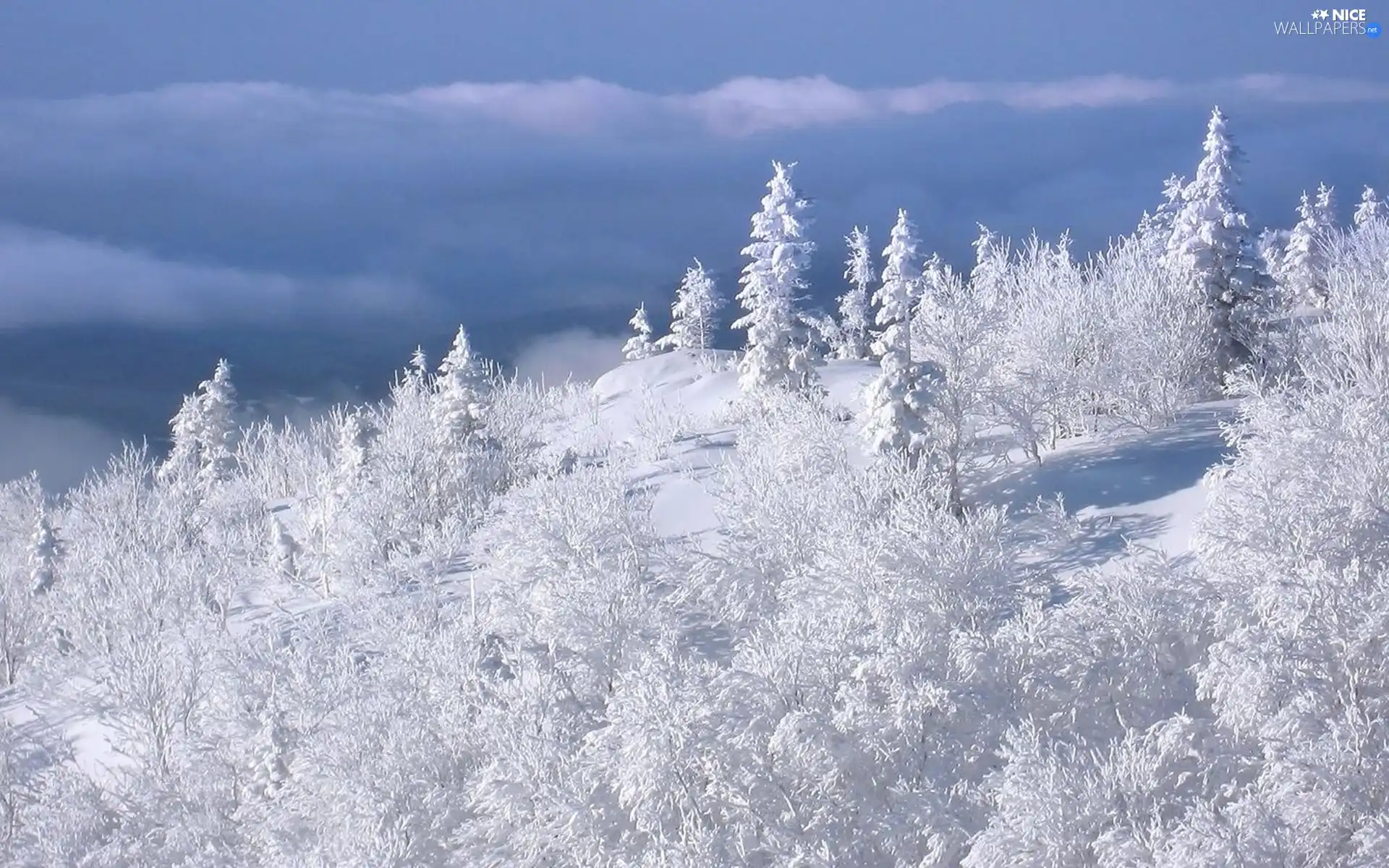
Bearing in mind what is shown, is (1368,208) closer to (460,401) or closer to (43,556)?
(460,401)

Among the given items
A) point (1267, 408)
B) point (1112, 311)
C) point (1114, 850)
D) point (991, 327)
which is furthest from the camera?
point (1112, 311)

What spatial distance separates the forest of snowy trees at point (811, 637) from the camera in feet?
62.3

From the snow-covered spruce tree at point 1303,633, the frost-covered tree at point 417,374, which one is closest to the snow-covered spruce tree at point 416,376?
the frost-covered tree at point 417,374

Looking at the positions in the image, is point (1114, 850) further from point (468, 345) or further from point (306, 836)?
point (468, 345)

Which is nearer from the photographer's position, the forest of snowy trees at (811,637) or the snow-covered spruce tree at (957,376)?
the forest of snowy trees at (811,637)

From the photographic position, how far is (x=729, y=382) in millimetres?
59219

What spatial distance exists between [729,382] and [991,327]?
24508 mm

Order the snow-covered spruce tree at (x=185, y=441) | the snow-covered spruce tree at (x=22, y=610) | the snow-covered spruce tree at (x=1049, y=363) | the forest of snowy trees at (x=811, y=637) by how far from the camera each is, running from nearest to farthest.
A: the forest of snowy trees at (x=811, y=637) < the snow-covered spruce tree at (x=1049, y=363) < the snow-covered spruce tree at (x=22, y=610) < the snow-covered spruce tree at (x=185, y=441)

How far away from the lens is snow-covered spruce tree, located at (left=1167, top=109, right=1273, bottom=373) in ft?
133

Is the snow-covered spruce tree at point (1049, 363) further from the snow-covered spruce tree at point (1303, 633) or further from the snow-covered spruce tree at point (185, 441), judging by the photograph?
the snow-covered spruce tree at point (185, 441)

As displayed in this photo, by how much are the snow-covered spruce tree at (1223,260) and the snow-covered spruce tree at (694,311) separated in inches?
1367

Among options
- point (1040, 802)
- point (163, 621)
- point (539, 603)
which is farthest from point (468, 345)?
point (1040, 802)

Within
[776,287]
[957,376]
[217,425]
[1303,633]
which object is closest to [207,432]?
[217,425]

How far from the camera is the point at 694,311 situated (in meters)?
72.5
